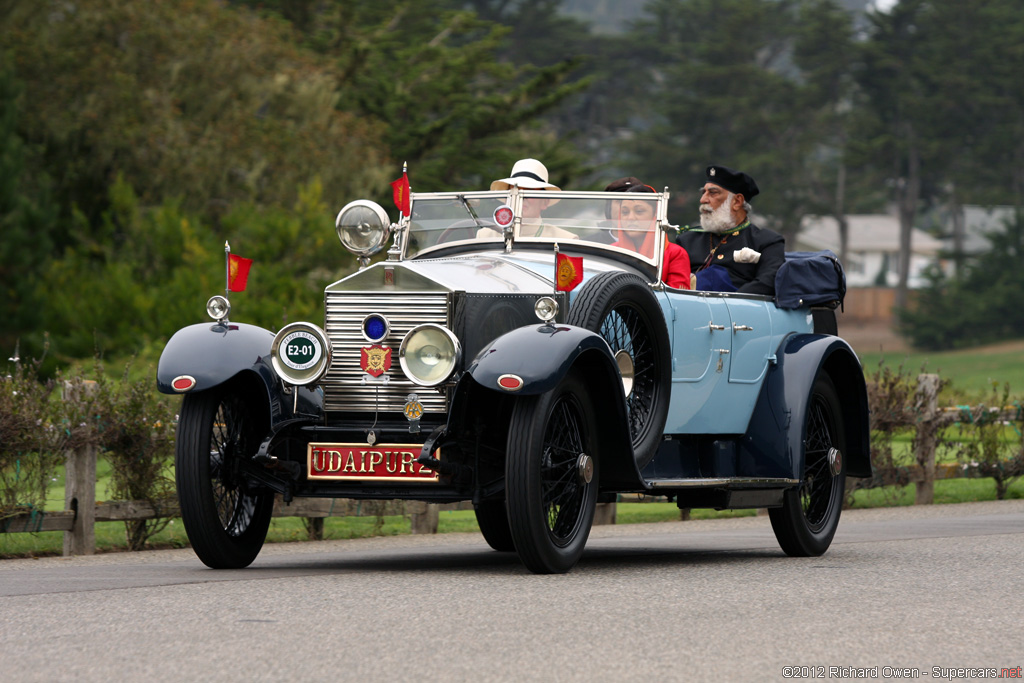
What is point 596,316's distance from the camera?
27.4 ft

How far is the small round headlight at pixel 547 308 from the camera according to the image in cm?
793

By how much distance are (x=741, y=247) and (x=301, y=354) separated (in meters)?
3.64

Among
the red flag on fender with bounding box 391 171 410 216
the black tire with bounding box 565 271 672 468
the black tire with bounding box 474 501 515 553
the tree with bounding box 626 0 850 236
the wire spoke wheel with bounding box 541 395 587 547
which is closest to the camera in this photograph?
the wire spoke wheel with bounding box 541 395 587 547

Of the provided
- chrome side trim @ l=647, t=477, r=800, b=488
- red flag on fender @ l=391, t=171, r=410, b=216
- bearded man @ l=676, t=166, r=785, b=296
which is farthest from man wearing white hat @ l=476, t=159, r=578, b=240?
chrome side trim @ l=647, t=477, r=800, b=488

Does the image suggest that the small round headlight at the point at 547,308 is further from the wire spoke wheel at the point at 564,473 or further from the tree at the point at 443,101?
the tree at the point at 443,101

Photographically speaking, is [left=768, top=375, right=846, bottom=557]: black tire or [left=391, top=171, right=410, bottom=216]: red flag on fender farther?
[left=768, top=375, right=846, bottom=557]: black tire

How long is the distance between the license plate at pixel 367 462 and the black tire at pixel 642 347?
1.27 meters

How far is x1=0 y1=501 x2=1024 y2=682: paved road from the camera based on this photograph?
5.36 m

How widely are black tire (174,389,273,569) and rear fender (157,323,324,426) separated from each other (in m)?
0.14

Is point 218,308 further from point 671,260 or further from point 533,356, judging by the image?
point 671,260

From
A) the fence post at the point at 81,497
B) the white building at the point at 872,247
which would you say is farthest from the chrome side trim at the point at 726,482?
the white building at the point at 872,247

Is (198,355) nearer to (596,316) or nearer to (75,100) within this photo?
(596,316)

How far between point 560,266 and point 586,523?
1.29 m

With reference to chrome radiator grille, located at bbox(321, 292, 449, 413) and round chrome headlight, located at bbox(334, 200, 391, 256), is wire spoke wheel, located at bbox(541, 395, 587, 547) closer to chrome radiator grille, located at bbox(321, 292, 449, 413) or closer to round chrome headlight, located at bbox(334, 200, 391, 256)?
chrome radiator grille, located at bbox(321, 292, 449, 413)
